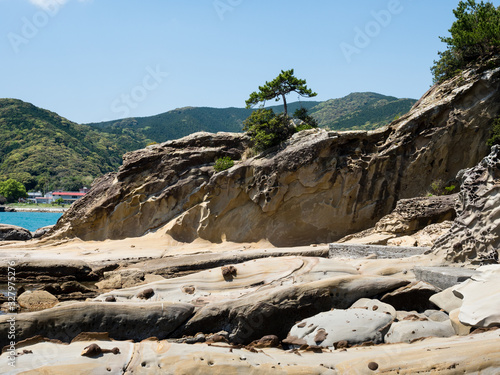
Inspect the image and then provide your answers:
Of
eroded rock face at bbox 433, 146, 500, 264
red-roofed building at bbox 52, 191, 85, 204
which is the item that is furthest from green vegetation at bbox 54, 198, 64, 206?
eroded rock face at bbox 433, 146, 500, 264

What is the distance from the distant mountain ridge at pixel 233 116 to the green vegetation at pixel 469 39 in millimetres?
52048

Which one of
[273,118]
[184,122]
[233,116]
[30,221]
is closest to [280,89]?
[273,118]

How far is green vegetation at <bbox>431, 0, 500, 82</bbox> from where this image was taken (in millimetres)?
15375

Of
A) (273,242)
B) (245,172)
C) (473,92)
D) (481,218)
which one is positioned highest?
(473,92)

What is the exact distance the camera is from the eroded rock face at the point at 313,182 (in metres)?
15.5

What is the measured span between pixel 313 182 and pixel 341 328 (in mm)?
10489

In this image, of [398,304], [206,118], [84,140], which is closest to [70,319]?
[398,304]

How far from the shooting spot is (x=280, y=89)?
63.2ft

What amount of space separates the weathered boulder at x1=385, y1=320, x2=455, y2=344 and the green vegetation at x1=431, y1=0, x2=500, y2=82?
42.4 feet

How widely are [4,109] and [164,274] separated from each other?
273 feet

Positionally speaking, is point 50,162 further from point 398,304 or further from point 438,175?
point 398,304

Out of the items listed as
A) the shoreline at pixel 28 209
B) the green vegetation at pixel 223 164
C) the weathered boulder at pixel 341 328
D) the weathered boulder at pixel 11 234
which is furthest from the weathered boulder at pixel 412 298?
the shoreline at pixel 28 209

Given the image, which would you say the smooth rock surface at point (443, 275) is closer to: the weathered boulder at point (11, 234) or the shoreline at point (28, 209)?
the weathered boulder at point (11, 234)

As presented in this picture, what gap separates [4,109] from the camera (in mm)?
80688
